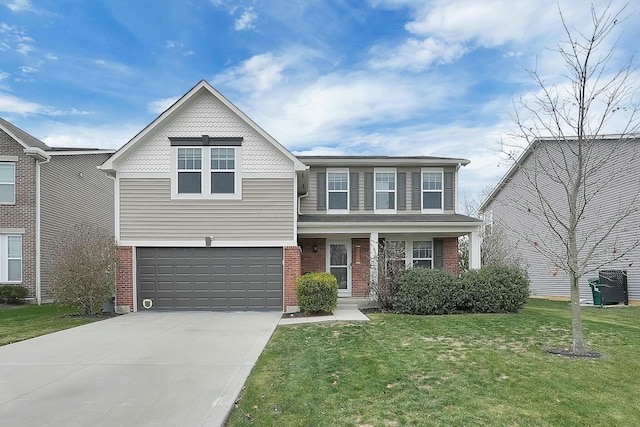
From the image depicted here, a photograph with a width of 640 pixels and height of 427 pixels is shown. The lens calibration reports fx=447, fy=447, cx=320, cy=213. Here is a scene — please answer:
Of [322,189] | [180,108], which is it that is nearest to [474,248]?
[322,189]

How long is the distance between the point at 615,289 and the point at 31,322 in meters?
19.5

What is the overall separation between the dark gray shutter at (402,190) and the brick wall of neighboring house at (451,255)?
2129 mm

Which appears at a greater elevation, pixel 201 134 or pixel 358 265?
pixel 201 134

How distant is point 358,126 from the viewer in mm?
22891

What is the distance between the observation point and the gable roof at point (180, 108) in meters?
14.0

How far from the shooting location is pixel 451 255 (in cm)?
1720

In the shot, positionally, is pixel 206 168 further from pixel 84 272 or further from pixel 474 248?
pixel 474 248

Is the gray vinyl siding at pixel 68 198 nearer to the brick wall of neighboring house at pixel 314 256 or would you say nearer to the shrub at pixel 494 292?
the brick wall of neighboring house at pixel 314 256

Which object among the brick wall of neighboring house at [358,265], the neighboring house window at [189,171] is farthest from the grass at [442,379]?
the brick wall of neighboring house at [358,265]

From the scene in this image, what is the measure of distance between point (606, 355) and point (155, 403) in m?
7.07

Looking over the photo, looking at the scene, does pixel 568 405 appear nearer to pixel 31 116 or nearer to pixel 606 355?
pixel 606 355

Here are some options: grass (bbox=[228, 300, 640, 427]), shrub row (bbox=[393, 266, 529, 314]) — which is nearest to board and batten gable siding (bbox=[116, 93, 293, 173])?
shrub row (bbox=[393, 266, 529, 314])

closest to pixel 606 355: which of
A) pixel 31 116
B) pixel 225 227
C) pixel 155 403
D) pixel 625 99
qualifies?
pixel 625 99

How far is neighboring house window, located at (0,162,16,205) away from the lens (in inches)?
677
